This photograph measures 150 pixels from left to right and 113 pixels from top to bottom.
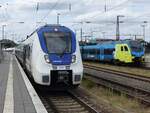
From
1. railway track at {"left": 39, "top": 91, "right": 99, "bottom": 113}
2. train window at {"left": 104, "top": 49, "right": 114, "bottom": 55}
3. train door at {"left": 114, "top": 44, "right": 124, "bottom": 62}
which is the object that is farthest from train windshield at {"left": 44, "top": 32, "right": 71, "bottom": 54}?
train window at {"left": 104, "top": 49, "right": 114, "bottom": 55}


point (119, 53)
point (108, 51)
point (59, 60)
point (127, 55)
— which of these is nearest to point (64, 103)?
point (59, 60)

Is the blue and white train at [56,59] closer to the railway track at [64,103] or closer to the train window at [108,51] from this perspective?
the railway track at [64,103]

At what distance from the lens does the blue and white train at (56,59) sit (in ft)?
55.8

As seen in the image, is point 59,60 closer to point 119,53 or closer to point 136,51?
point 136,51

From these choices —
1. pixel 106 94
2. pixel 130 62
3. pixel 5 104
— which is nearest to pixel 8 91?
pixel 5 104

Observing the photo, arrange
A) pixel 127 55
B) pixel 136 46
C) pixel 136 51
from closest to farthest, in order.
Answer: pixel 136 51 < pixel 127 55 < pixel 136 46

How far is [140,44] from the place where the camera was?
45969 millimetres

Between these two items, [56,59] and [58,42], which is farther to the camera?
[58,42]

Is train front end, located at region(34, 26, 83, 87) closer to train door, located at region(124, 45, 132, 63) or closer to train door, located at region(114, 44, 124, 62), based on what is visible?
train door, located at region(124, 45, 132, 63)

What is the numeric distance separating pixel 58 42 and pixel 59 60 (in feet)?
3.34

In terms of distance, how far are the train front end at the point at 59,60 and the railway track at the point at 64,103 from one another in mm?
651

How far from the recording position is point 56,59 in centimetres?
1723

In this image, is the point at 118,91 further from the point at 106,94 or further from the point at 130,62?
the point at 130,62

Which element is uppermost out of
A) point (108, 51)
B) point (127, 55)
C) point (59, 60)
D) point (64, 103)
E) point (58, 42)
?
point (58, 42)
